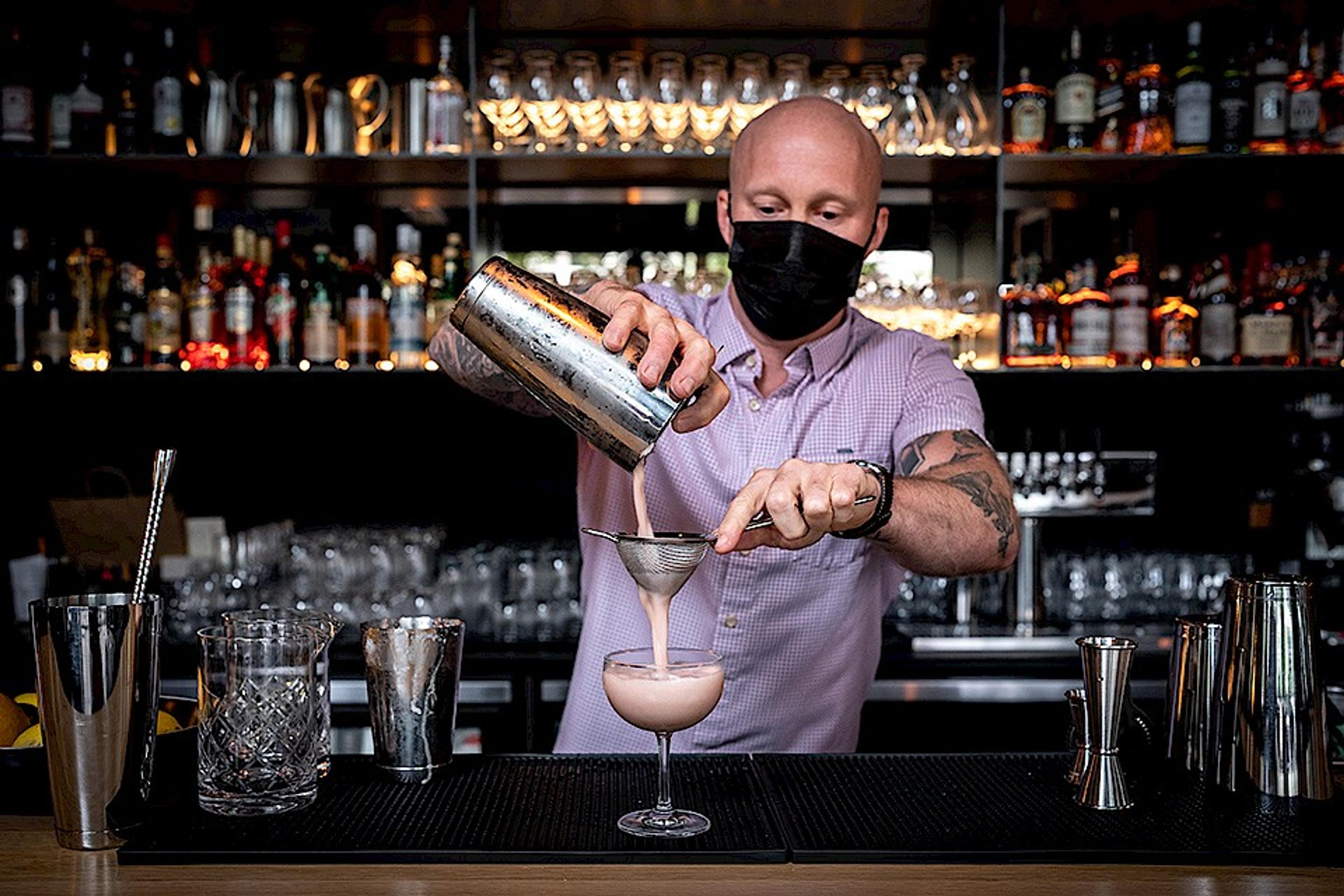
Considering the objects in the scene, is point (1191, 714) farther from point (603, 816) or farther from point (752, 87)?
point (752, 87)

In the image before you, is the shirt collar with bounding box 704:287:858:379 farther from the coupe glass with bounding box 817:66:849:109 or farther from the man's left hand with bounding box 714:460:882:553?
the coupe glass with bounding box 817:66:849:109

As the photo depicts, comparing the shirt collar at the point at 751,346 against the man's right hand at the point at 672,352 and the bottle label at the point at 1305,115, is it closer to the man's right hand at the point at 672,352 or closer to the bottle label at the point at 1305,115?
the man's right hand at the point at 672,352

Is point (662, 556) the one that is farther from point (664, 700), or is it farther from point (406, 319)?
point (406, 319)

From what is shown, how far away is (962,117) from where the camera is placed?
2.99m

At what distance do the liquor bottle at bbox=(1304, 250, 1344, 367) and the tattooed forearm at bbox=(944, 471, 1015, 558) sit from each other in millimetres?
1668

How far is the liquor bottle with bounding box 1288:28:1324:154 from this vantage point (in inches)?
117

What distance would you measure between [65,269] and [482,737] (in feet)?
4.84

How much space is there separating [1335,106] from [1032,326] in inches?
33.9

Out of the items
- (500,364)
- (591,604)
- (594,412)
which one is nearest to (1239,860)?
(594,412)

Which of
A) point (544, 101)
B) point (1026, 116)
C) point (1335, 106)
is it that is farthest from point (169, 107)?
point (1335, 106)

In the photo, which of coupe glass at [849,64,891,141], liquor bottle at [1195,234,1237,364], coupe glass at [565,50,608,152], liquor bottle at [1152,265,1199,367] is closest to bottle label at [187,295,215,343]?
coupe glass at [565,50,608,152]

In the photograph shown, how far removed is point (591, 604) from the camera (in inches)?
77.0

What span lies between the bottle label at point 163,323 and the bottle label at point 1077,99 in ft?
6.74

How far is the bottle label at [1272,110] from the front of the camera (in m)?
2.96
